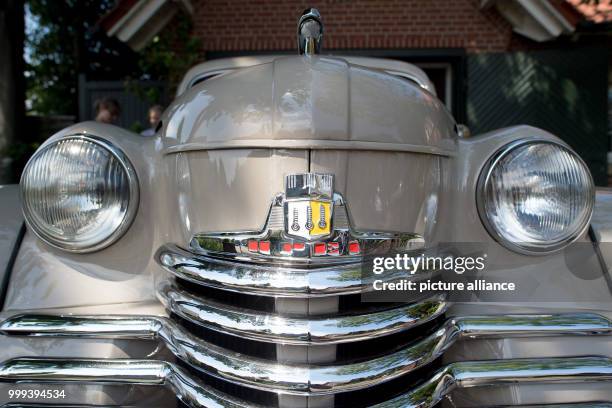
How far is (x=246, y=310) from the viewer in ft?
4.68

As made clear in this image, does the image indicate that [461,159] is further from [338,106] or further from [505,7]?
[505,7]

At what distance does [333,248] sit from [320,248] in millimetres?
37

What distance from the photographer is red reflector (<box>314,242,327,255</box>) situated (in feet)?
4.55

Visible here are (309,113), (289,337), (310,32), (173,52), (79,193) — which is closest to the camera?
(289,337)

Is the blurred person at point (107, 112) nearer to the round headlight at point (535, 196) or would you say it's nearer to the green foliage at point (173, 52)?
the green foliage at point (173, 52)

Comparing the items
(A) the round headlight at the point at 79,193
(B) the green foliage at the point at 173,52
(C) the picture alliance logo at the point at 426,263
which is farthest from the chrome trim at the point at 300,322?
(B) the green foliage at the point at 173,52

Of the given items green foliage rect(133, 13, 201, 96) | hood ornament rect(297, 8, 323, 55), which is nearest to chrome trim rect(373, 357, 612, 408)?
hood ornament rect(297, 8, 323, 55)

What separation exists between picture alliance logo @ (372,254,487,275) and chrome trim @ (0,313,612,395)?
17cm

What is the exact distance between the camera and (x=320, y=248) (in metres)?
1.39

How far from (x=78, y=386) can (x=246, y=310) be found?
20.4 inches

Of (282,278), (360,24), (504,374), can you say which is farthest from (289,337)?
(360,24)

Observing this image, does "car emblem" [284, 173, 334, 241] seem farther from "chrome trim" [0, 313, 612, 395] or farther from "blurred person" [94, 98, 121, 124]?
"blurred person" [94, 98, 121, 124]

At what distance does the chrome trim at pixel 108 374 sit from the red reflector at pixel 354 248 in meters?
0.50

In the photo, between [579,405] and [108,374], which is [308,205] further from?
[579,405]
